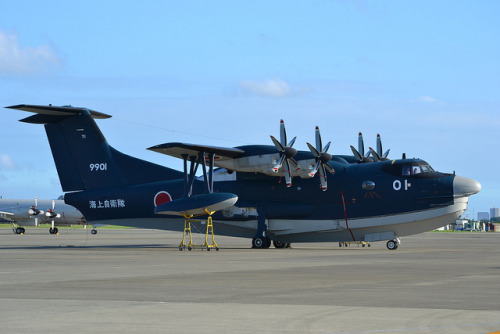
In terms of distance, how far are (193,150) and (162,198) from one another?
4.20m

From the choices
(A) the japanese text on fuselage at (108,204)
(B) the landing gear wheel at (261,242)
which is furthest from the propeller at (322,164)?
(A) the japanese text on fuselage at (108,204)

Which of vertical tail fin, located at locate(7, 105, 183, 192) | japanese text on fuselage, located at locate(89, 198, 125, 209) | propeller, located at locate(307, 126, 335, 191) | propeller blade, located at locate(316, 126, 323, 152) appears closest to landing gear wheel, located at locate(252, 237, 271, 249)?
propeller, located at locate(307, 126, 335, 191)

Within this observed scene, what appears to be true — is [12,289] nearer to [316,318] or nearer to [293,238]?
[316,318]

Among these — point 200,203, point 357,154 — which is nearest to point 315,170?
point 200,203

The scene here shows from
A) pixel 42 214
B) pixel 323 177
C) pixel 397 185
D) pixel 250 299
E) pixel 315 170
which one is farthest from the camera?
pixel 42 214

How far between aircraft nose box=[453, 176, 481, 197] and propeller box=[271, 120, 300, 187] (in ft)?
25.8

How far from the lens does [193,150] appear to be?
116 ft

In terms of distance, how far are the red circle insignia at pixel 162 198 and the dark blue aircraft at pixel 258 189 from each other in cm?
6

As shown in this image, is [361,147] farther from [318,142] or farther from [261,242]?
[261,242]

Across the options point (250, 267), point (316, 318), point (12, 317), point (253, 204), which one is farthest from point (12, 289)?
point (253, 204)

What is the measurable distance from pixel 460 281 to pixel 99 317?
9.72m

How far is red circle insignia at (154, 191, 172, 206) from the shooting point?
38.2m

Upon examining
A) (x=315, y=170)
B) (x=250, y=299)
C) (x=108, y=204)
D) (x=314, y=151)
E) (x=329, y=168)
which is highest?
(x=314, y=151)

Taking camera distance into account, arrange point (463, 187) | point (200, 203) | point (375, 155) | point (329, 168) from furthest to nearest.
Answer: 1. point (375, 155)
2. point (329, 168)
3. point (463, 187)
4. point (200, 203)
